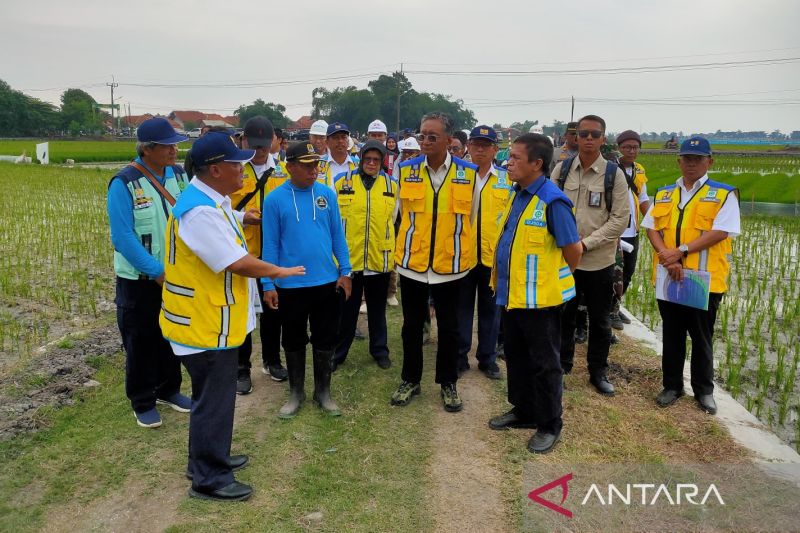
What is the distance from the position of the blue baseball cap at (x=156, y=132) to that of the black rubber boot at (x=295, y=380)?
169 cm

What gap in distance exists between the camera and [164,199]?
371 centimetres

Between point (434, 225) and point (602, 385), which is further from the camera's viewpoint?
point (602, 385)

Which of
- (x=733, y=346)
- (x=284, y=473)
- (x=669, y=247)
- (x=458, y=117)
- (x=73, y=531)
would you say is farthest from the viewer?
(x=458, y=117)

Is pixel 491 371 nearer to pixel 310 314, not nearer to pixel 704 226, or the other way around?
pixel 310 314

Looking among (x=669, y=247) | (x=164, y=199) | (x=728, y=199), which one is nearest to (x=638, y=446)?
(x=669, y=247)

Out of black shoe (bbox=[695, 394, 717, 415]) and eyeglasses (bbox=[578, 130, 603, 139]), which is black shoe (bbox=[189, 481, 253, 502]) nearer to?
black shoe (bbox=[695, 394, 717, 415])

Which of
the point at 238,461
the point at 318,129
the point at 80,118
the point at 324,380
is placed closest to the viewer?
the point at 238,461

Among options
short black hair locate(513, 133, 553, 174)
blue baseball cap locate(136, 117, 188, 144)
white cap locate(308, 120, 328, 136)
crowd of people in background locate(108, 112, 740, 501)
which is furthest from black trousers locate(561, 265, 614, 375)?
white cap locate(308, 120, 328, 136)

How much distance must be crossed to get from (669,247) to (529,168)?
5.35 ft

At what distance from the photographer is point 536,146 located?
3396mm

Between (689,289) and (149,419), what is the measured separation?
398 cm

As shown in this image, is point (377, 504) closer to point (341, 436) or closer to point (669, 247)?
point (341, 436)

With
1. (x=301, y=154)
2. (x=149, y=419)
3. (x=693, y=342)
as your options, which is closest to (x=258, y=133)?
(x=301, y=154)

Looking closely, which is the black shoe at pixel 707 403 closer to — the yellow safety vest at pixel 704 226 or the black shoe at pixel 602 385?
the black shoe at pixel 602 385
